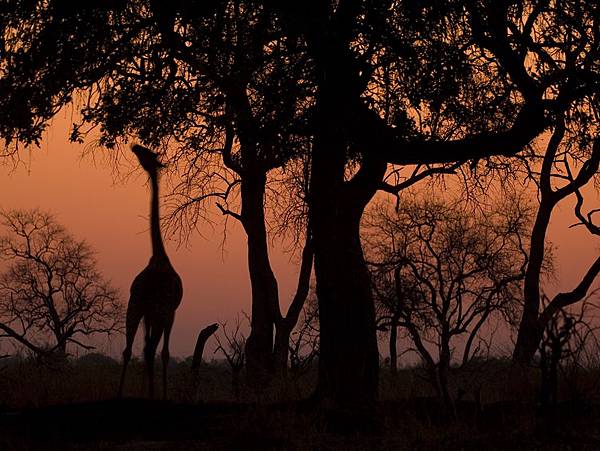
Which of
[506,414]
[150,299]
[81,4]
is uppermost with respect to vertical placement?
[81,4]

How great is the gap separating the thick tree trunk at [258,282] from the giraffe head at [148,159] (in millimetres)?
6288

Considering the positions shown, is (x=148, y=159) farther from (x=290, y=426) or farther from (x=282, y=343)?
(x=282, y=343)

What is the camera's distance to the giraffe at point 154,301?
12031mm

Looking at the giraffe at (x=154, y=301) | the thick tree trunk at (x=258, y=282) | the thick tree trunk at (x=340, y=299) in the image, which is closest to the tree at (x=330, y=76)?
the thick tree trunk at (x=340, y=299)

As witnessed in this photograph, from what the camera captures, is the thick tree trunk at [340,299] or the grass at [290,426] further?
the thick tree trunk at [340,299]

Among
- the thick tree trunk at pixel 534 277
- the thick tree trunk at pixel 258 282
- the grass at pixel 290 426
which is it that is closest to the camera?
the grass at pixel 290 426

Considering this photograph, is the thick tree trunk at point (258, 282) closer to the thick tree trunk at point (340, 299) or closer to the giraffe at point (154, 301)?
Answer: the giraffe at point (154, 301)

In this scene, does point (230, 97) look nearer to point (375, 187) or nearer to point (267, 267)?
point (375, 187)

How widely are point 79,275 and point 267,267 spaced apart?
16.3 metres

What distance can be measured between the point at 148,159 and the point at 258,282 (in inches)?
274

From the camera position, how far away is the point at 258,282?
1916cm

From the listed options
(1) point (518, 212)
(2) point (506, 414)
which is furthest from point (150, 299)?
(1) point (518, 212)

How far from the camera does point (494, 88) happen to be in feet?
46.2

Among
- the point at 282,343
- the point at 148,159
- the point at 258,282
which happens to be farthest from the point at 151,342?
the point at 258,282
